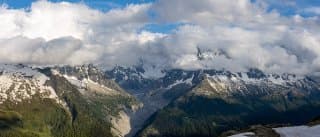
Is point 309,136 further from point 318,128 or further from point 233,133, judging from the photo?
point 233,133

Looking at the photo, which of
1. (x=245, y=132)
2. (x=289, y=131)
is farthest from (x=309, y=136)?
(x=245, y=132)

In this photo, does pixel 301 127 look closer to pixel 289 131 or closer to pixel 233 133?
pixel 289 131

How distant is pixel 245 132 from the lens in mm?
181125

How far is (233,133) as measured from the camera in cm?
18425

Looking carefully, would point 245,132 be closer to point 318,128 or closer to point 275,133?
point 275,133

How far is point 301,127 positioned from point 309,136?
50.0 ft

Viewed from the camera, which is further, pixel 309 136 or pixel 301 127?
pixel 301 127

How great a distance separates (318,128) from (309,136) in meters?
10.5

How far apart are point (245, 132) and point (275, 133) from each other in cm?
980

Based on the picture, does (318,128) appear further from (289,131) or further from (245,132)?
(245,132)

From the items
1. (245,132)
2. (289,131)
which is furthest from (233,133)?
(289,131)

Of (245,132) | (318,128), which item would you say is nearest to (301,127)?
(318,128)

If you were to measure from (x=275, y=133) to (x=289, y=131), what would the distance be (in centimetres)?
539

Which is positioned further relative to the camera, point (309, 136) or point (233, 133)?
point (233, 133)
